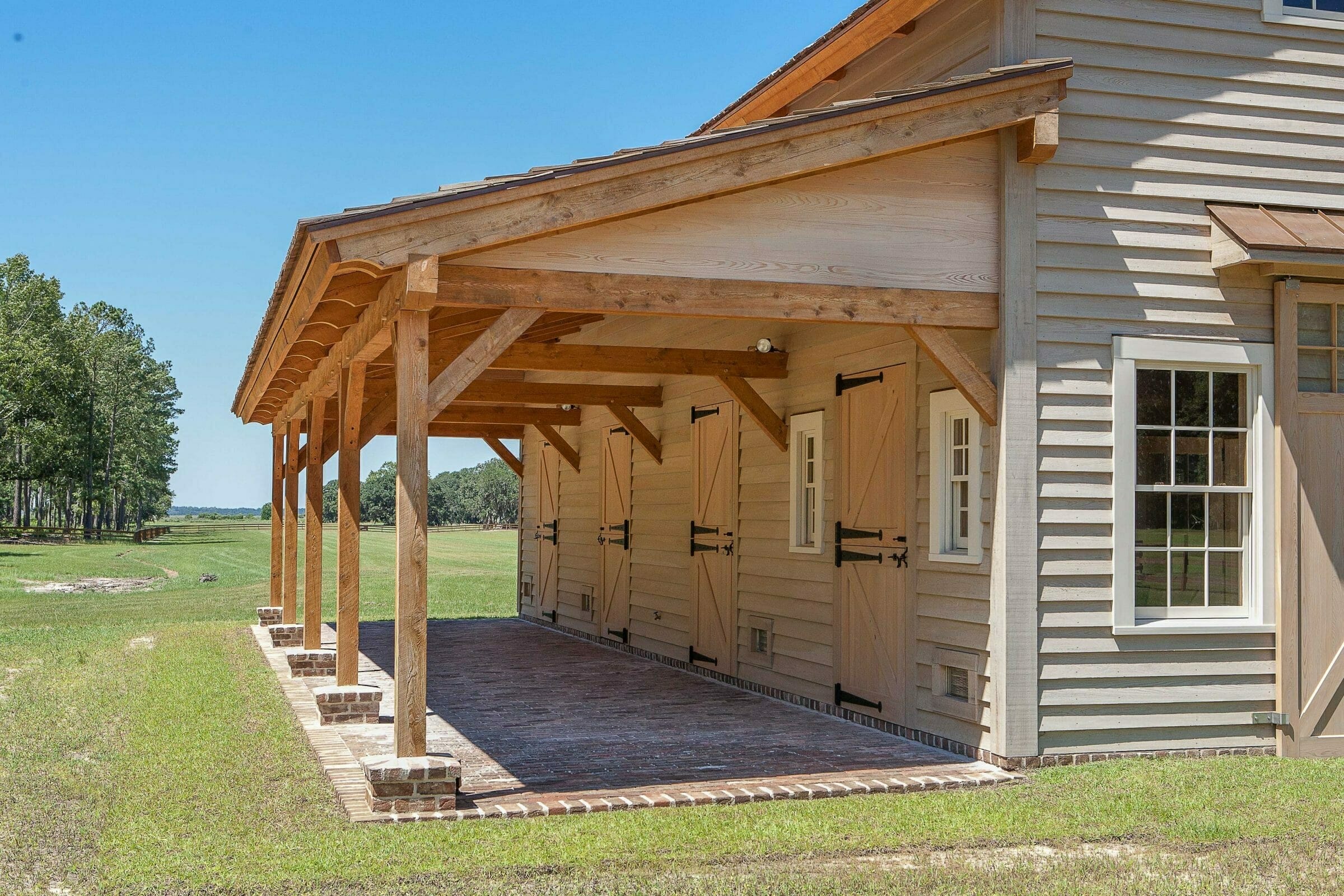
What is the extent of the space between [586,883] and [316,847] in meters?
1.30

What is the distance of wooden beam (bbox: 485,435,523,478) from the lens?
18.2 metres

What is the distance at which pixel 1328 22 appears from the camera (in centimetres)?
801

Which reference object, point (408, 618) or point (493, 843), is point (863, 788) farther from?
point (408, 618)

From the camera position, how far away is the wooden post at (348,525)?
8.45m

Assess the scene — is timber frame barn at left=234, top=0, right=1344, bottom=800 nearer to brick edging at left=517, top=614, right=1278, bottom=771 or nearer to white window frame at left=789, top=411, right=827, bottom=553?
brick edging at left=517, top=614, right=1278, bottom=771

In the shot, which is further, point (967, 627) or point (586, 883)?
point (967, 627)

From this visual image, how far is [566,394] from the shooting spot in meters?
12.9

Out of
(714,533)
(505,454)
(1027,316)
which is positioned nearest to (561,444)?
(505,454)

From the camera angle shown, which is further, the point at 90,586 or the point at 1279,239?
the point at 90,586

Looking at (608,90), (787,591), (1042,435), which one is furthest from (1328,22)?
(608,90)

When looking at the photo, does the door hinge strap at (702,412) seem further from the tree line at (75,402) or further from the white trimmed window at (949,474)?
the tree line at (75,402)

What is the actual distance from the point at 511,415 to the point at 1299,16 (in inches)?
386

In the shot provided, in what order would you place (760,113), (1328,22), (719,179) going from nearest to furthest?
(719,179), (1328,22), (760,113)

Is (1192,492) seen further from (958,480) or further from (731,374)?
(731,374)
